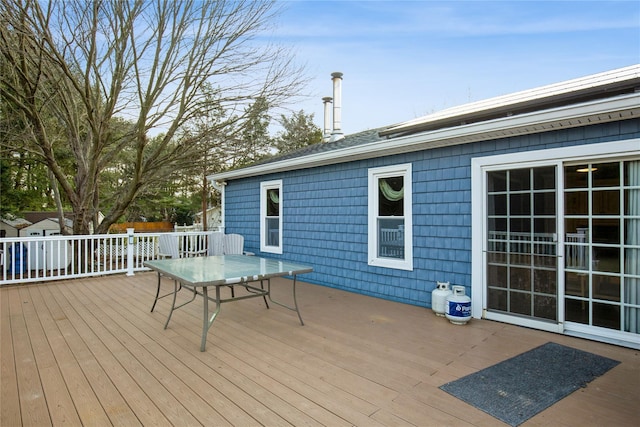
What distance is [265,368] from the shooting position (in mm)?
2701

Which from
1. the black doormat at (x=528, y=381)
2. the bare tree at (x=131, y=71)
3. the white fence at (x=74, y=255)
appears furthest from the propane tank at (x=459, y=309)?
the bare tree at (x=131, y=71)

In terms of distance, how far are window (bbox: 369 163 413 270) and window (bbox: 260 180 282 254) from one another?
239cm

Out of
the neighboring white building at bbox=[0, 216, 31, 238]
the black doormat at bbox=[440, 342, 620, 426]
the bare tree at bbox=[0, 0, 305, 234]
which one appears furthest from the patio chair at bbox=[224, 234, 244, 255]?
the neighboring white building at bbox=[0, 216, 31, 238]

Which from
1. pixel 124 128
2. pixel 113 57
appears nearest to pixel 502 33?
pixel 113 57

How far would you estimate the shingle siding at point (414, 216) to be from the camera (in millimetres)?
3951

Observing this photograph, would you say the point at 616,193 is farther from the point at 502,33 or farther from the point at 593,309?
the point at 502,33

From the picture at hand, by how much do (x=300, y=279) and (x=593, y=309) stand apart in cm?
447

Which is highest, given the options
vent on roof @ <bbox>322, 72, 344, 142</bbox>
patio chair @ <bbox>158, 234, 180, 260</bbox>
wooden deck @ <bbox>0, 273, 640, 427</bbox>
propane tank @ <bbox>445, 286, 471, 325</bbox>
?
vent on roof @ <bbox>322, 72, 344, 142</bbox>

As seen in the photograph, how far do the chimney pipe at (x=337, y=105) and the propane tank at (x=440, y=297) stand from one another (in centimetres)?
492

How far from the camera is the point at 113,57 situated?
8062mm

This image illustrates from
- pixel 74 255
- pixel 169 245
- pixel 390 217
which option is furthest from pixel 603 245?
pixel 74 255

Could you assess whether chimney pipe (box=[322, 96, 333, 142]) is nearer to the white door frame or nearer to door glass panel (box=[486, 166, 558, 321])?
the white door frame

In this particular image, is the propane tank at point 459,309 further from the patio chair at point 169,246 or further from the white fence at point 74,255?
the patio chair at point 169,246

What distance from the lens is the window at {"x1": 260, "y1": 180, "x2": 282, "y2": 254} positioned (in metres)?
7.02
